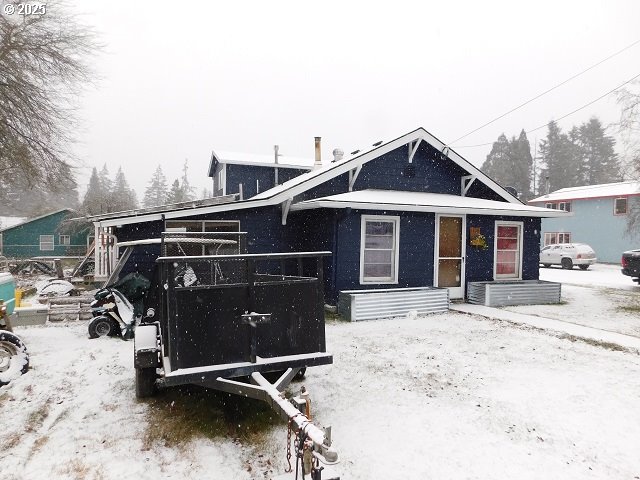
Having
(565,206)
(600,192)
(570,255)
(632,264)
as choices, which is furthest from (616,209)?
(632,264)

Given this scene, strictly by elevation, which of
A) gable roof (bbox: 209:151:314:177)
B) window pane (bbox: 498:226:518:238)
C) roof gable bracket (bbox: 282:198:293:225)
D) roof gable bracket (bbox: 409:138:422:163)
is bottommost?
window pane (bbox: 498:226:518:238)

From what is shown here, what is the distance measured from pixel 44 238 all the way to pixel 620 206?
43.5m

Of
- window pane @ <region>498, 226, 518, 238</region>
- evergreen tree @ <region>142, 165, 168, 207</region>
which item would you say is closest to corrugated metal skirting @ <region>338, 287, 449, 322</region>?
window pane @ <region>498, 226, 518, 238</region>

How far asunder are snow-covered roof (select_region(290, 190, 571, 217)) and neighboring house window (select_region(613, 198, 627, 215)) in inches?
831

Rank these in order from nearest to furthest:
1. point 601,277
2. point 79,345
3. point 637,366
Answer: point 637,366, point 79,345, point 601,277

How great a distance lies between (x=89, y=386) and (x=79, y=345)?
211 centimetres

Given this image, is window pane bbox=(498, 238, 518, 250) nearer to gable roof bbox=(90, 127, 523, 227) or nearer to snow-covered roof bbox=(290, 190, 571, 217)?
snow-covered roof bbox=(290, 190, 571, 217)

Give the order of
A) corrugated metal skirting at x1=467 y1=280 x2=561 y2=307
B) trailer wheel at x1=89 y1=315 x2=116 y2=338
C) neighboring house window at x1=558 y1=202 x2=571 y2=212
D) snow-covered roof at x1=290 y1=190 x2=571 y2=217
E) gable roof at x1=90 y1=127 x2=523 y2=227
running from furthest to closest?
neighboring house window at x1=558 y1=202 x2=571 y2=212, corrugated metal skirting at x1=467 y1=280 x2=561 y2=307, gable roof at x1=90 y1=127 x2=523 y2=227, snow-covered roof at x1=290 y1=190 x2=571 y2=217, trailer wheel at x1=89 y1=315 x2=116 y2=338

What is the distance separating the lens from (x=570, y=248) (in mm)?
23328

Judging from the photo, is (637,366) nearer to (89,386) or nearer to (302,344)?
(302,344)

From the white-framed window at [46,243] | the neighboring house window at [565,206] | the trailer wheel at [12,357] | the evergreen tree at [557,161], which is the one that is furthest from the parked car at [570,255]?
the white-framed window at [46,243]

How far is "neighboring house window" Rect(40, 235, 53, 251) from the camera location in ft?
105

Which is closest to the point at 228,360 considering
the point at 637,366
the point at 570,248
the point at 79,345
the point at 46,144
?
the point at 79,345

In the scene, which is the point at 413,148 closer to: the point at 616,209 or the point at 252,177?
the point at 252,177
